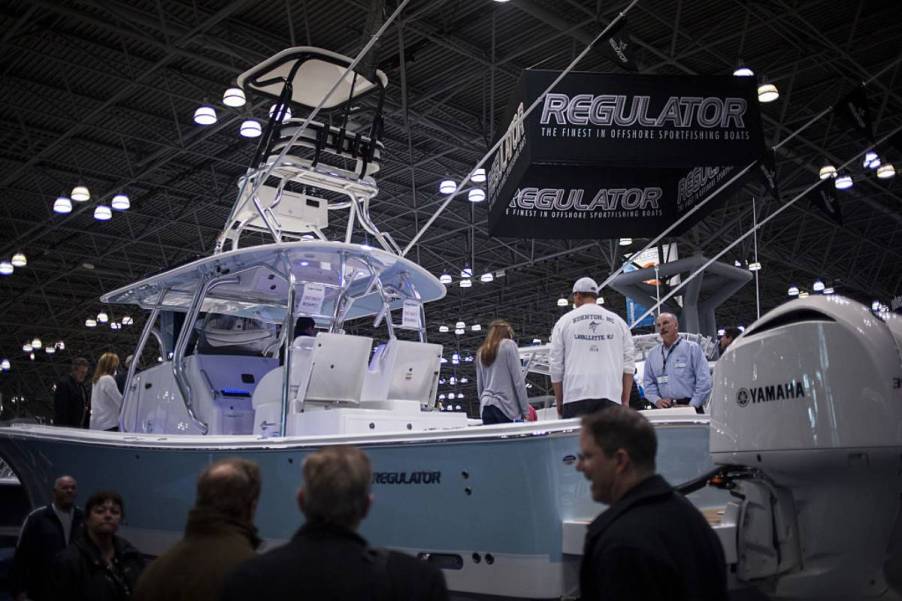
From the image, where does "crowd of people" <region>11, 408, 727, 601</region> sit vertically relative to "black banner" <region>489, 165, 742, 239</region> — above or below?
below

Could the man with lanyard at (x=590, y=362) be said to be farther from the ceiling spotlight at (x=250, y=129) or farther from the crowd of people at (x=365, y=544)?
the ceiling spotlight at (x=250, y=129)

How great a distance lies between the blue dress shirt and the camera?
5.87 metres

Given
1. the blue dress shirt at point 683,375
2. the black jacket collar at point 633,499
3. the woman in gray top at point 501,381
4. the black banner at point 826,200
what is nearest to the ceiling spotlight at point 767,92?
the black banner at point 826,200

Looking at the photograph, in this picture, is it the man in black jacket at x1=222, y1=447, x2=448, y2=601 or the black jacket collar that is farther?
the black jacket collar

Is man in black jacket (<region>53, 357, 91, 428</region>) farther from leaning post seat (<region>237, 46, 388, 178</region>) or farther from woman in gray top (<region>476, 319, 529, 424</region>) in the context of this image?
woman in gray top (<region>476, 319, 529, 424</region>)

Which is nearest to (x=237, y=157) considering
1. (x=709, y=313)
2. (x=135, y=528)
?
(x=709, y=313)

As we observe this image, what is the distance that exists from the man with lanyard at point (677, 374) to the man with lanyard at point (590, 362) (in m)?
1.04

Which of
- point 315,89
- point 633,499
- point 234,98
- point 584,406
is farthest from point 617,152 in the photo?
point 633,499

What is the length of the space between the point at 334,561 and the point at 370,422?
11.2 feet

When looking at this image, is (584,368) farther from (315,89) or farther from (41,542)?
(315,89)

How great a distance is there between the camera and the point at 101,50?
41.0 feet

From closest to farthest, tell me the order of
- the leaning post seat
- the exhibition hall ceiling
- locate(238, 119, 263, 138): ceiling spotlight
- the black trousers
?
the black trousers
the leaning post seat
locate(238, 119, 263, 138): ceiling spotlight
the exhibition hall ceiling

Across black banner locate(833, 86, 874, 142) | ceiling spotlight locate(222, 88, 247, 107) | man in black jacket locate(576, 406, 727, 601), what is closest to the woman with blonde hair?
ceiling spotlight locate(222, 88, 247, 107)

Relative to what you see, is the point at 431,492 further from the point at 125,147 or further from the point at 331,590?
the point at 125,147
